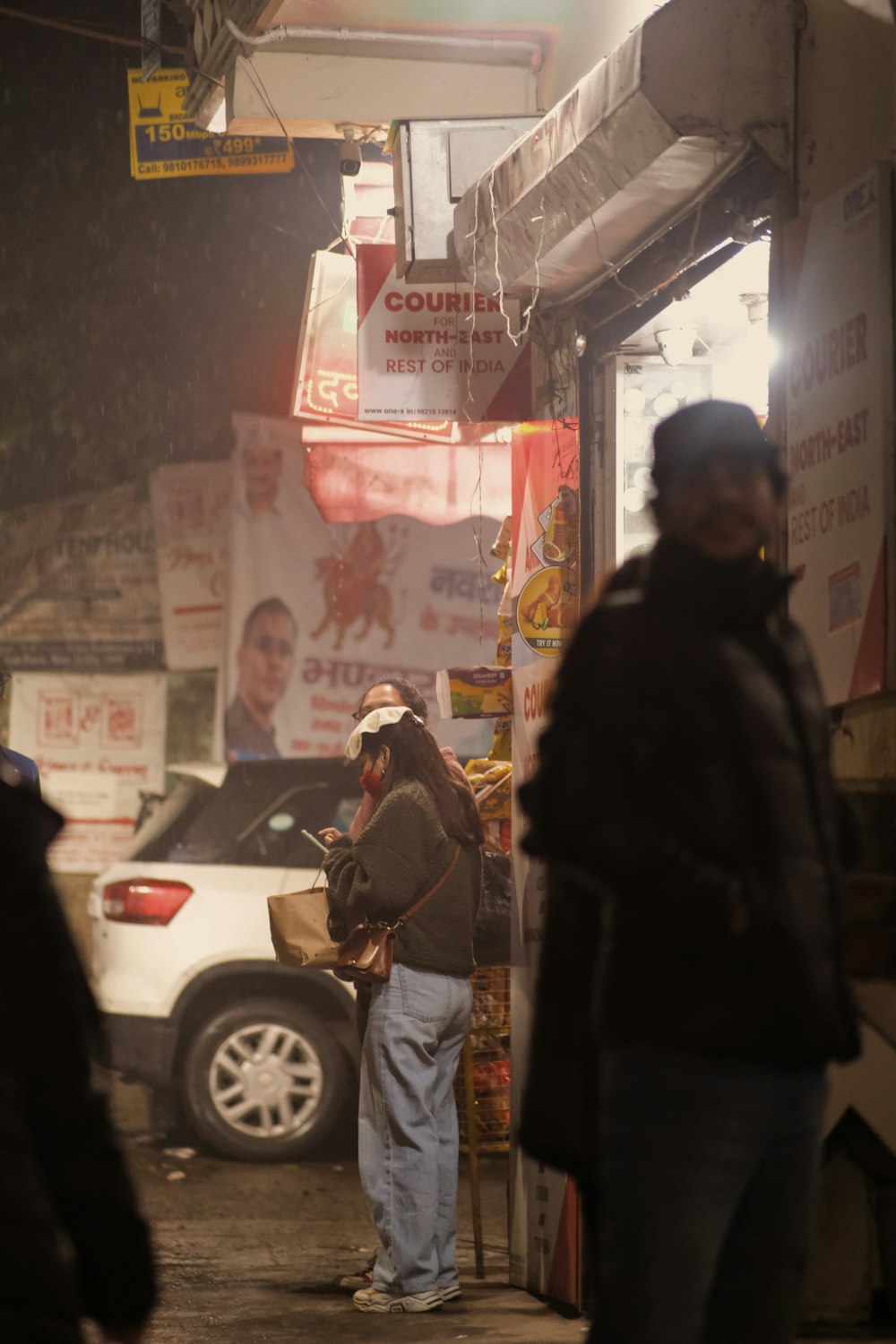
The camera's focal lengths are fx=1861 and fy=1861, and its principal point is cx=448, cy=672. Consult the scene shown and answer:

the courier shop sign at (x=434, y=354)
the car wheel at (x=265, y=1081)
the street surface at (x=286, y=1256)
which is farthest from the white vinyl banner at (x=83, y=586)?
the courier shop sign at (x=434, y=354)

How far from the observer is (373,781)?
707 centimetres

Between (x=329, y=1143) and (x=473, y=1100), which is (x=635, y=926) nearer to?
(x=473, y=1100)

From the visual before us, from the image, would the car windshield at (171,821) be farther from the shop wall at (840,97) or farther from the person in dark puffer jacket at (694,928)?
the person in dark puffer jacket at (694,928)

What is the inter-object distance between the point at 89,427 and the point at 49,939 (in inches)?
593

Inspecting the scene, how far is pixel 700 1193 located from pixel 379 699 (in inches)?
176

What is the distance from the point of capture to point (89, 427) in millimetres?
17219

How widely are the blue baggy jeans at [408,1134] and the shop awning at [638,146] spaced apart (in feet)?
8.74

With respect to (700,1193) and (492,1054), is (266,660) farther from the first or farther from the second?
(700,1193)

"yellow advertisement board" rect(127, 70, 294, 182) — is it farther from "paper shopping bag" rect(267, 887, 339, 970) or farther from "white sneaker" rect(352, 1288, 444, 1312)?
"white sneaker" rect(352, 1288, 444, 1312)

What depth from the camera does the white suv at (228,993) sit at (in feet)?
34.6

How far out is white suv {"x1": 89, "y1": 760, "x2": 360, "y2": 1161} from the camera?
10.5 m

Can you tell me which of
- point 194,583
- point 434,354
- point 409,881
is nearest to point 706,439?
point 409,881

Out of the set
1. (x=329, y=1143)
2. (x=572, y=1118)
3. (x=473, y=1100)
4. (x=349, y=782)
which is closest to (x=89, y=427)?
(x=349, y=782)

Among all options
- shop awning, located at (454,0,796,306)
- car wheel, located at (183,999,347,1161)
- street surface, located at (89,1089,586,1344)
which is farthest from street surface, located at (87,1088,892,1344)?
shop awning, located at (454,0,796,306)
